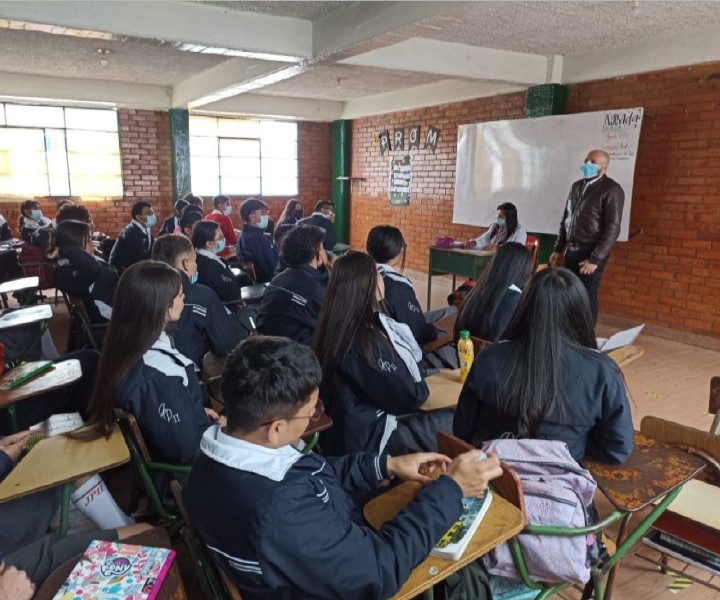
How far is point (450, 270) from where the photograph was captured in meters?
5.80

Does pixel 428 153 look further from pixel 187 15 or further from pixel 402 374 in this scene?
pixel 402 374

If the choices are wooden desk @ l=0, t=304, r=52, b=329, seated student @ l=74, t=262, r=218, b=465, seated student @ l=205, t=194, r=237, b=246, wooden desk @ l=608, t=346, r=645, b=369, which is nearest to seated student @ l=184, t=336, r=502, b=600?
seated student @ l=74, t=262, r=218, b=465

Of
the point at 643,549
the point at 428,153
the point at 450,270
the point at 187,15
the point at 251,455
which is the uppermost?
the point at 187,15

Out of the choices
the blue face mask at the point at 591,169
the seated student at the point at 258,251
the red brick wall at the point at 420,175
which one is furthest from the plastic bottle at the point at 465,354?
the red brick wall at the point at 420,175

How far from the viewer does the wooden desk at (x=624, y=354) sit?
8.07 feet

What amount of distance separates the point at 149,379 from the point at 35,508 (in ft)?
1.67

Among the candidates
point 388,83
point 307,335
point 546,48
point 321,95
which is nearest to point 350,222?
point 321,95

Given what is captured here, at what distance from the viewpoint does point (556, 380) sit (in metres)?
1.49

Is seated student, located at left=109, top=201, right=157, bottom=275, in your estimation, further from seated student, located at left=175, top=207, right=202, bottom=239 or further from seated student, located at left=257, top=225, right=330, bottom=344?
seated student, located at left=257, top=225, right=330, bottom=344

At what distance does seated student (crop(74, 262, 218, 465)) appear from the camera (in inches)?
66.8

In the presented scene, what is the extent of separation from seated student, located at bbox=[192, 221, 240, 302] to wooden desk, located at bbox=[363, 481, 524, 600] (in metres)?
2.80

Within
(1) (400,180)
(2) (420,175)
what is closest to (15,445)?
(2) (420,175)

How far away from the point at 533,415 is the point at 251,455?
0.81 meters

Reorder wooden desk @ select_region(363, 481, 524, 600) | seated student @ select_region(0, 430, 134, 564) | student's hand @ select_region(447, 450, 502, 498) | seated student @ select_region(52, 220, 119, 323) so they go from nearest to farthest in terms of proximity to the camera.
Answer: wooden desk @ select_region(363, 481, 524, 600) → student's hand @ select_region(447, 450, 502, 498) → seated student @ select_region(0, 430, 134, 564) → seated student @ select_region(52, 220, 119, 323)
